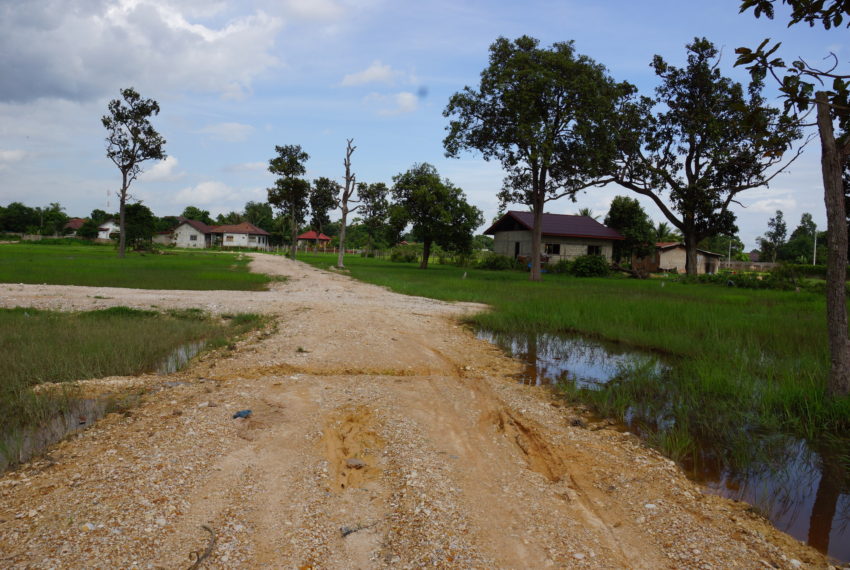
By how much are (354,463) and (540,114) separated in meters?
26.2

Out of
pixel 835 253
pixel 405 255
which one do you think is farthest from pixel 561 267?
pixel 835 253

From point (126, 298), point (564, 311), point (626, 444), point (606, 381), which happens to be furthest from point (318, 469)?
point (126, 298)

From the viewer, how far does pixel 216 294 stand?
1672 cm

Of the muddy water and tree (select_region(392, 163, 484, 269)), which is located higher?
tree (select_region(392, 163, 484, 269))

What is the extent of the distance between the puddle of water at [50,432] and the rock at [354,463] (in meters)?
2.67

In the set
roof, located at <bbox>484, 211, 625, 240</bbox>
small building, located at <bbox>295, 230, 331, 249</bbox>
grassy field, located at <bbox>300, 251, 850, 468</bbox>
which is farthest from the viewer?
small building, located at <bbox>295, 230, 331, 249</bbox>

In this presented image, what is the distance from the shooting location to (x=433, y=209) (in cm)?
3822

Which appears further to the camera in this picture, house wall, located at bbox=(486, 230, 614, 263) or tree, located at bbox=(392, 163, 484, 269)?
house wall, located at bbox=(486, 230, 614, 263)

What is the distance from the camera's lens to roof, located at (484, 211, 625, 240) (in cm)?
4265

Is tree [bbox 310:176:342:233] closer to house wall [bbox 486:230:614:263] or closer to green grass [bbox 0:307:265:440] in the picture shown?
house wall [bbox 486:230:614:263]

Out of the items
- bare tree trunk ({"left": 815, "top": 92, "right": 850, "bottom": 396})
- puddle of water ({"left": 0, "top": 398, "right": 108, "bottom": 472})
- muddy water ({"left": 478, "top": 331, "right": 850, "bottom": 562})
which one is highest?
bare tree trunk ({"left": 815, "top": 92, "right": 850, "bottom": 396})

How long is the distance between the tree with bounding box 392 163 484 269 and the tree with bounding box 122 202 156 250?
1327 inches

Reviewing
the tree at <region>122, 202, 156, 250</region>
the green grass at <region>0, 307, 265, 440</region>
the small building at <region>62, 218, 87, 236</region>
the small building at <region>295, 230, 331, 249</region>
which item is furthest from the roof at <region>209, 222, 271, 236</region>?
the green grass at <region>0, 307, 265, 440</region>

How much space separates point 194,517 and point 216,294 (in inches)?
571
